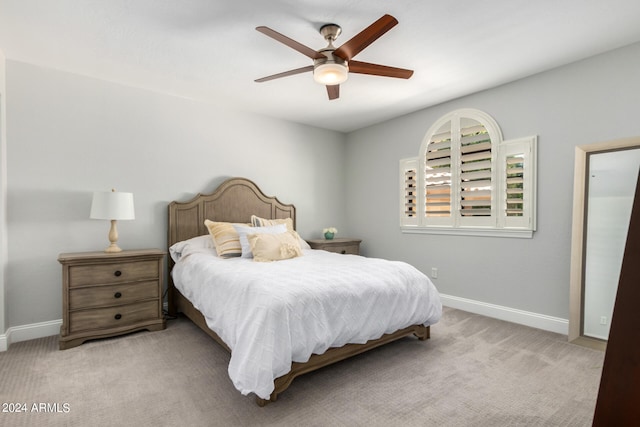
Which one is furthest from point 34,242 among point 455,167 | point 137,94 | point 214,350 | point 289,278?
point 455,167

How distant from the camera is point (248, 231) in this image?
3.53 metres

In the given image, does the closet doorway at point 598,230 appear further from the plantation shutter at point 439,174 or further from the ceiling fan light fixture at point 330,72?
the ceiling fan light fixture at point 330,72

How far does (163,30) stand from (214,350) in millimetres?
2582

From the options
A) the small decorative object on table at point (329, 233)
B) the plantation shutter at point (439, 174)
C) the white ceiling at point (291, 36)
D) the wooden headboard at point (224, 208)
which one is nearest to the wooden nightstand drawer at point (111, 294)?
the wooden headboard at point (224, 208)

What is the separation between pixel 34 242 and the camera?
3.11 meters

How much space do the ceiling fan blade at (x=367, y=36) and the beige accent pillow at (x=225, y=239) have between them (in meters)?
2.11

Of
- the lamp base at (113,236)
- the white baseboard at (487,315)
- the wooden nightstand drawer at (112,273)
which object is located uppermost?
the lamp base at (113,236)

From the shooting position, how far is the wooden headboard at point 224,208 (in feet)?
12.6

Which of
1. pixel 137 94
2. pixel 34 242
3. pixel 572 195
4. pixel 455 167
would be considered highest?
pixel 137 94

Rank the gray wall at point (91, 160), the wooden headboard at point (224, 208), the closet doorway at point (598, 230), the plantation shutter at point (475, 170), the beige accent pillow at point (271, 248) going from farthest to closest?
1. the wooden headboard at point (224, 208)
2. the plantation shutter at point (475, 170)
3. the beige accent pillow at point (271, 248)
4. the gray wall at point (91, 160)
5. the closet doorway at point (598, 230)

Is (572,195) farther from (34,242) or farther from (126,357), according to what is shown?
(34,242)

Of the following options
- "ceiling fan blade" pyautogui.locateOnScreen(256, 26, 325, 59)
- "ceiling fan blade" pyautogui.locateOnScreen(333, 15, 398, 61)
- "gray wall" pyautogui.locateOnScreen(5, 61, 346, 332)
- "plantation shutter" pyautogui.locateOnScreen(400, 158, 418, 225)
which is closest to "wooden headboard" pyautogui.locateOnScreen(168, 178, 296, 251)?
"gray wall" pyautogui.locateOnScreen(5, 61, 346, 332)

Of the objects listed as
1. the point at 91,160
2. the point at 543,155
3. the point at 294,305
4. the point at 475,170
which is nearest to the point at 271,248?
the point at 294,305

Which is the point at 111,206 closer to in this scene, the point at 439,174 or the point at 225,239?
the point at 225,239
